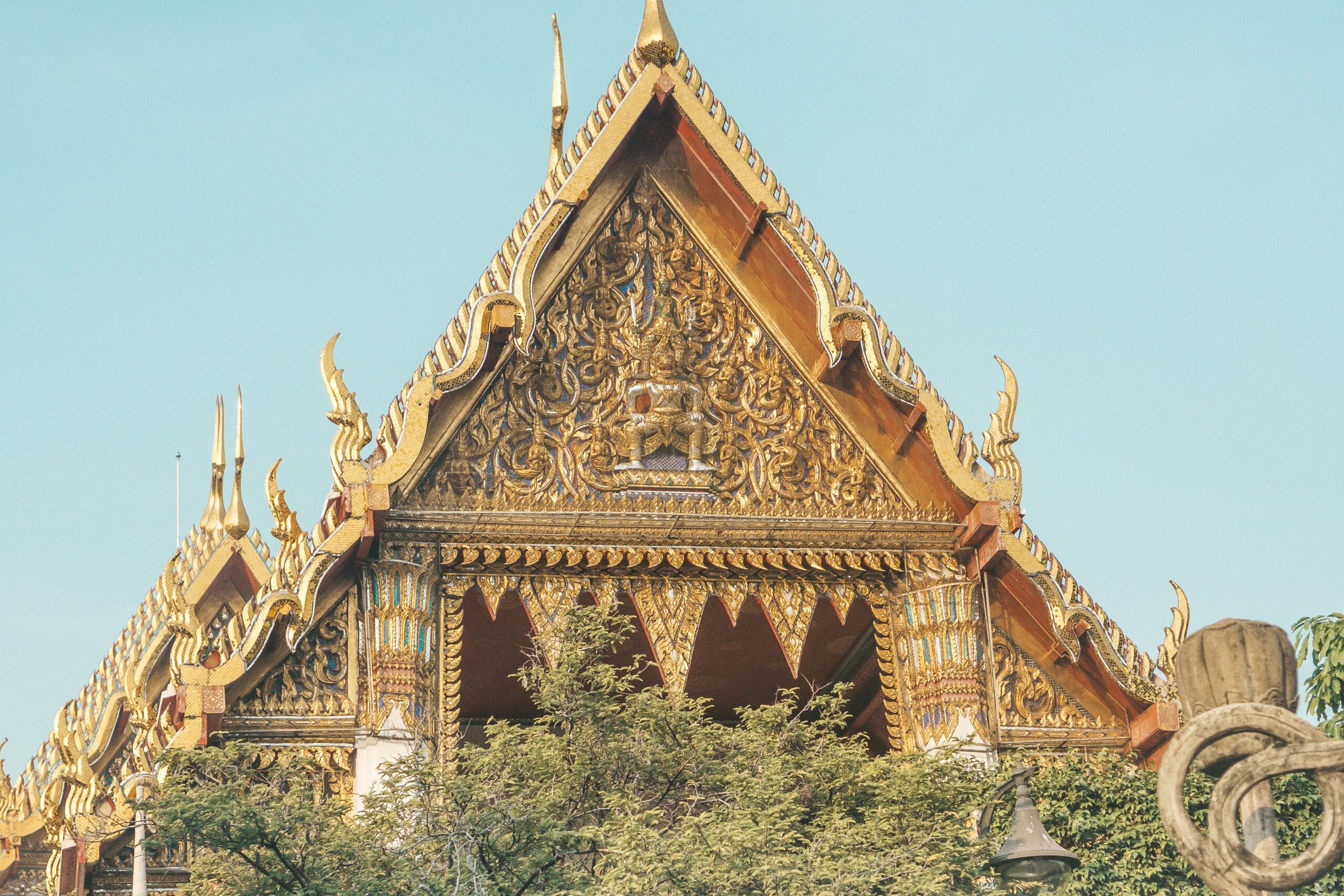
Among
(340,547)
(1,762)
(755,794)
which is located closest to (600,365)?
(340,547)

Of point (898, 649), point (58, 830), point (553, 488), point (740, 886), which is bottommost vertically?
point (740, 886)

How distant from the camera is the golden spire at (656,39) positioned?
618 inches

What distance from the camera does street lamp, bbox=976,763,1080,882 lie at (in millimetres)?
12055

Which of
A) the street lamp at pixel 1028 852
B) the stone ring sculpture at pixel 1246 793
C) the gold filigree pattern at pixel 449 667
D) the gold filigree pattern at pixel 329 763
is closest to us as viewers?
the stone ring sculpture at pixel 1246 793

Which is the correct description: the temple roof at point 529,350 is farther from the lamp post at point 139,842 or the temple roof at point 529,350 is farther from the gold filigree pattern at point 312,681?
the lamp post at point 139,842

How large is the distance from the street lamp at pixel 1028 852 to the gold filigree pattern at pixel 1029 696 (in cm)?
297

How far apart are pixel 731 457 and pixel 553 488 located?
4.36ft

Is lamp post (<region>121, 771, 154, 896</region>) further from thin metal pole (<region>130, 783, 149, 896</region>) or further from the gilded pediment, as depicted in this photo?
the gilded pediment

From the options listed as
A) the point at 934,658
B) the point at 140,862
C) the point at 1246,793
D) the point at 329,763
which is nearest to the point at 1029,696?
the point at 934,658

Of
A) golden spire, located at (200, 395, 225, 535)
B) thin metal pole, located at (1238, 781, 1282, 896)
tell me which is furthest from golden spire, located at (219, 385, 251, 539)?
thin metal pole, located at (1238, 781, 1282, 896)

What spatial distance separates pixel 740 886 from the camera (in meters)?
11.4

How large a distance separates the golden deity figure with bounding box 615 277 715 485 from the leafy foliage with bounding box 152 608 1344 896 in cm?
182

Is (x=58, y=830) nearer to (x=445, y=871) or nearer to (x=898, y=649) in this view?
(x=445, y=871)

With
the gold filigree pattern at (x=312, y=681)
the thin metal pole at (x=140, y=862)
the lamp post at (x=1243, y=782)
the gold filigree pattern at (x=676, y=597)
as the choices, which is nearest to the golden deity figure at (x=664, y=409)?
the gold filigree pattern at (x=676, y=597)
